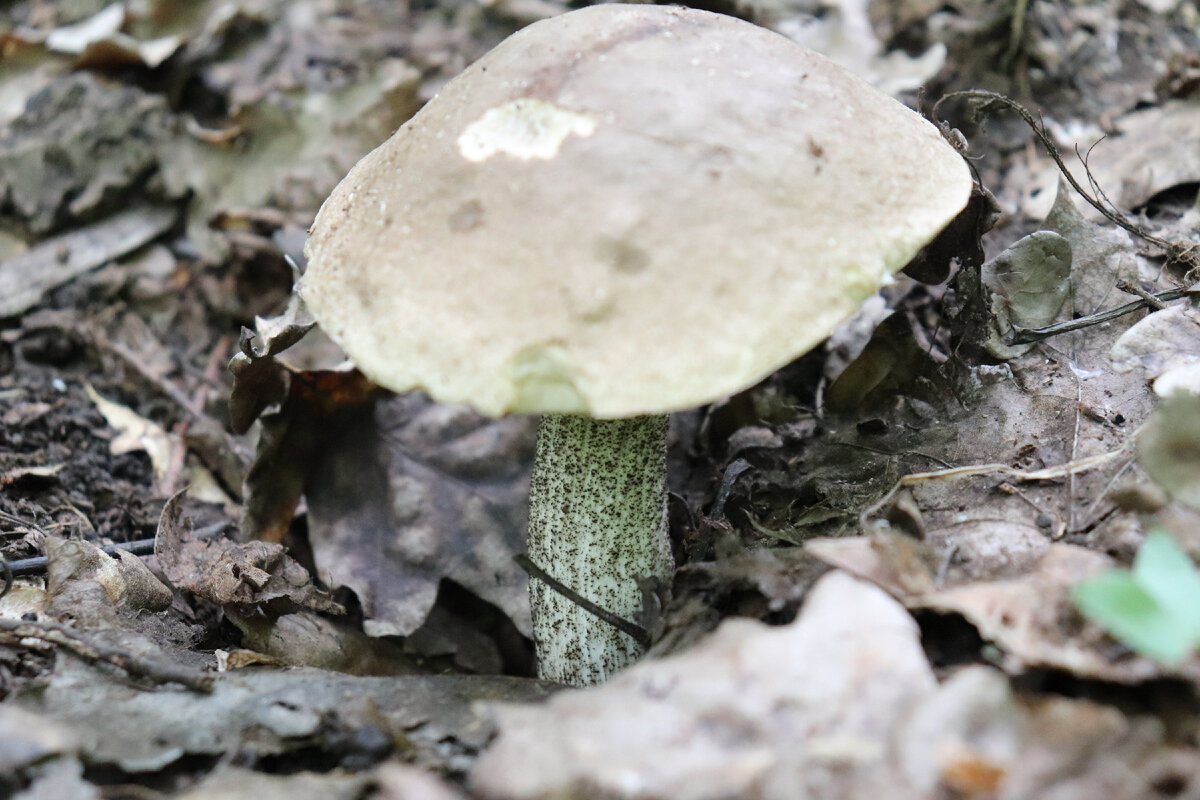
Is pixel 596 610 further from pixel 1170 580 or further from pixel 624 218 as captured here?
pixel 1170 580

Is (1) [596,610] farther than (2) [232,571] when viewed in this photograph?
No

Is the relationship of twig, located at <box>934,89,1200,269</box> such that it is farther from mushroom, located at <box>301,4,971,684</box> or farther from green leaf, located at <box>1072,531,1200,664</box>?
green leaf, located at <box>1072,531,1200,664</box>

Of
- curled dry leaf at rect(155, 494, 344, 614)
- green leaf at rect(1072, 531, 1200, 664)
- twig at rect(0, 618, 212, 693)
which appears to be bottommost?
curled dry leaf at rect(155, 494, 344, 614)

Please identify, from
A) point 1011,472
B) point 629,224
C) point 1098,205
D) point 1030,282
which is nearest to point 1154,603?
Answer: point 1011,472

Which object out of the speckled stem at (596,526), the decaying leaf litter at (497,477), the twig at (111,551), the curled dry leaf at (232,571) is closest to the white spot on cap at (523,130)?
the speckled stem at (596,526)

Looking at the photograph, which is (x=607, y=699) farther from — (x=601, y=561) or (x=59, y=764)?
(x=59, y=764)

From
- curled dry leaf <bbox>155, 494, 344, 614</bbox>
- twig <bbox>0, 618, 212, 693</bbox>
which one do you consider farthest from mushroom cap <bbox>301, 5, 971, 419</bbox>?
curled dry leaf <bbox>155, 494, 344, 614</bbox>

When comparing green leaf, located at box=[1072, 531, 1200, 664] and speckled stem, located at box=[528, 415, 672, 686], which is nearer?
green leaf, located at box=[1072, 531, 1200, 664]

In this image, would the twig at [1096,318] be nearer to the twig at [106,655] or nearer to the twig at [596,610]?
the twig at [596,610]
